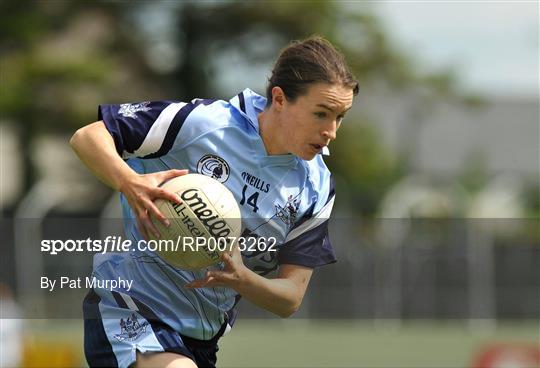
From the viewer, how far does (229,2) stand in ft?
83.7

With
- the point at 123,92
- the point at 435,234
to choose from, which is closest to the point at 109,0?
the point at 123,92

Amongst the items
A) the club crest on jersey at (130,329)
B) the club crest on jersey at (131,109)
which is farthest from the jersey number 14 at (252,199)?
the club crest on jersey at (130,329)

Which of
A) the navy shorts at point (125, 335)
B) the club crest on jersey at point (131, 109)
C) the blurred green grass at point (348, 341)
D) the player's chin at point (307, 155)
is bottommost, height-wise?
the blurred green grass at point (348, 341)

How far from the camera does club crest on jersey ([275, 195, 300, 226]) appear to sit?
5.02 meters

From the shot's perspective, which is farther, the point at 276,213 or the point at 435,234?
the point at 435,234

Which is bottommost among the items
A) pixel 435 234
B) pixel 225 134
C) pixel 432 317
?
pixel 432 317

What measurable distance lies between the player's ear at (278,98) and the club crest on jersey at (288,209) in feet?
1.24

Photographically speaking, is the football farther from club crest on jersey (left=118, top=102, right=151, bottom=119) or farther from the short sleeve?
club crest on jersey (left=118, top=102, right=151, bottom=119)

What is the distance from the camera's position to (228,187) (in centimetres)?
496

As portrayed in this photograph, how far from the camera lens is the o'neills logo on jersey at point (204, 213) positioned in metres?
4.66

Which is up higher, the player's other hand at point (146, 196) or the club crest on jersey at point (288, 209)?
the player's other hand at point (146, 196)

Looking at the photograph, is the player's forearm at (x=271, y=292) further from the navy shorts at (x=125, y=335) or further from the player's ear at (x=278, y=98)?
the player's ear at (x=278, y=98)

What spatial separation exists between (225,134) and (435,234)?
505 inches

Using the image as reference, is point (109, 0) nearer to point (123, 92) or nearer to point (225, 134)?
point (123, 92)
